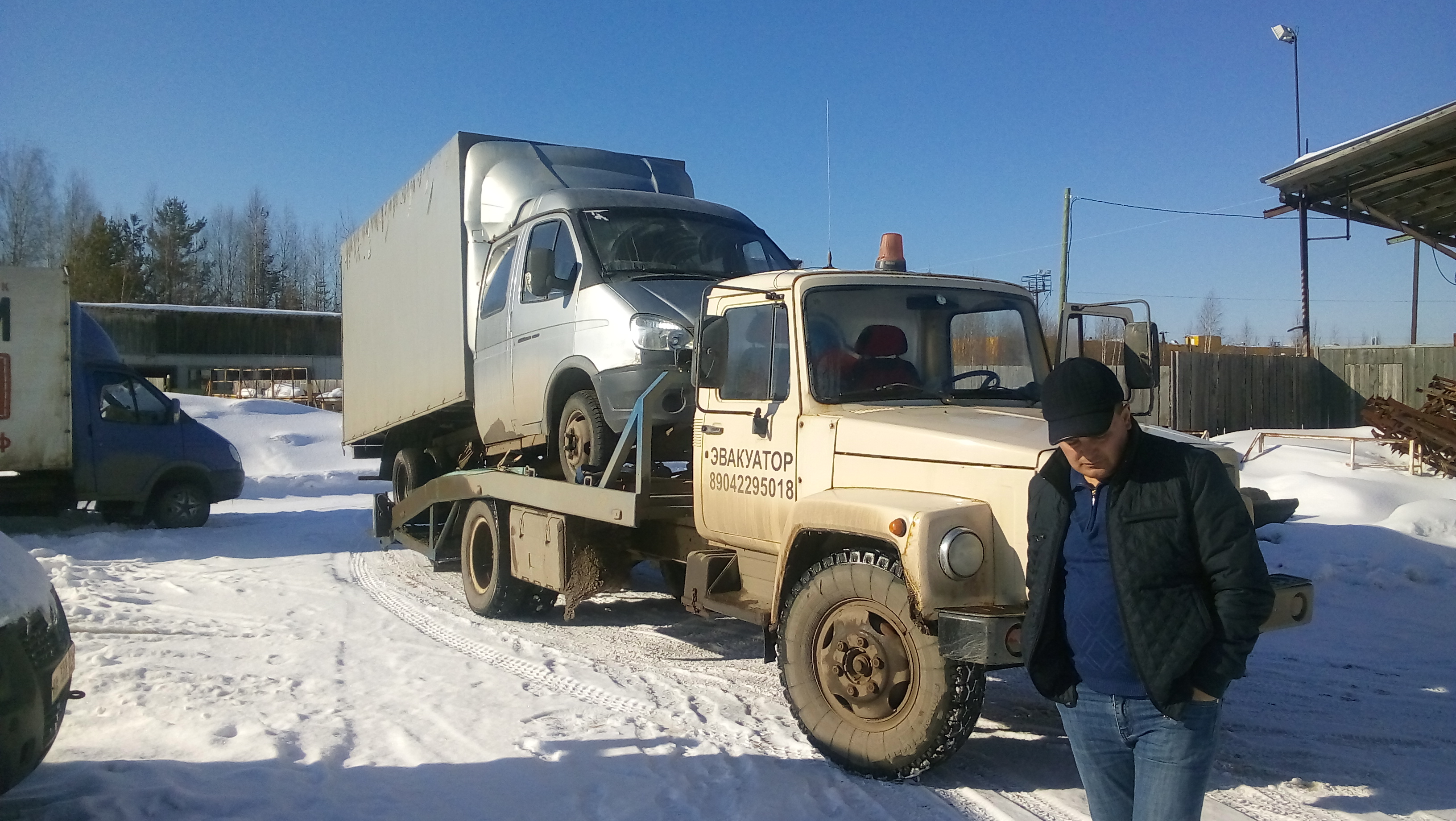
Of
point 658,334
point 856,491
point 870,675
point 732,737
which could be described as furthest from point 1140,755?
point 658,334

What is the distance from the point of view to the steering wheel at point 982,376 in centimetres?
540

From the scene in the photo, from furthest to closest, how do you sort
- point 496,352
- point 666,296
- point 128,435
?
point 128,435, point 496,352, point 666,296

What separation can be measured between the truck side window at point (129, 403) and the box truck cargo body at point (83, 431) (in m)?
0.01

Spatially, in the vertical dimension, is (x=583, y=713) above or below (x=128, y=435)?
below

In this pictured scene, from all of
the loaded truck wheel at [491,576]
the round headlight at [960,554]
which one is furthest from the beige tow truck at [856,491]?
the loaded truck wheel at [491,576]

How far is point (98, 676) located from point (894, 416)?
16.2 feet

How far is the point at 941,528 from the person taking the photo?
164 inches

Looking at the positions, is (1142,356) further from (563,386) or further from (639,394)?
(563,386)

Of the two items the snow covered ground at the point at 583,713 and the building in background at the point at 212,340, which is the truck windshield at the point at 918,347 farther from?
the building in background at the point at 212,340

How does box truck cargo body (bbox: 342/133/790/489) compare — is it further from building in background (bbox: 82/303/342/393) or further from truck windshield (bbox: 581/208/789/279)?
building in background (bbox: 82/303/342/393)

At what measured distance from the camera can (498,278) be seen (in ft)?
27.0

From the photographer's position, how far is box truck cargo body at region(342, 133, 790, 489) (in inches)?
264

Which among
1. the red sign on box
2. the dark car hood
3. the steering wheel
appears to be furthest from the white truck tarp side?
the steering wheel

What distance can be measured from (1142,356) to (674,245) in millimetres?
3426
